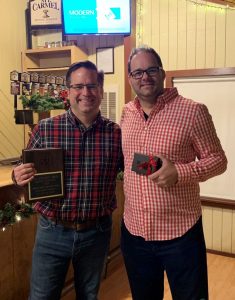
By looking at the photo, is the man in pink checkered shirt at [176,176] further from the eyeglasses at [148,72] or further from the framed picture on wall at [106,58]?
the framed picture on wall at [106,58]

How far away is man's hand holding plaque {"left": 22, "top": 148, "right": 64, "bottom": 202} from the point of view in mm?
1533

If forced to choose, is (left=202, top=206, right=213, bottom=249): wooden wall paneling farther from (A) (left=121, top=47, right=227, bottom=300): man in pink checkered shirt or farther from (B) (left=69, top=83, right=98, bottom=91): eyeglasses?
(B) (left=69, top=83, right=98, bottom=91): eyeglasses

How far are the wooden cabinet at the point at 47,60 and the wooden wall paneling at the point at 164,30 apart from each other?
0.97 meters

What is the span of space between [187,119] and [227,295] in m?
1.86

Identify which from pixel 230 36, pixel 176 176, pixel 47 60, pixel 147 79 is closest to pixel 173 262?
pixel 176 176

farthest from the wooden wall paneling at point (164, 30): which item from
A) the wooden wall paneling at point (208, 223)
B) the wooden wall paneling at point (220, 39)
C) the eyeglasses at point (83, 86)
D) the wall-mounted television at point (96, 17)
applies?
the eyeglasses at point (83, 86)

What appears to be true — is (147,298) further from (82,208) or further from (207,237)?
(207,237)

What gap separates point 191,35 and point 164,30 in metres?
0.28

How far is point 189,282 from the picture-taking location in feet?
5.16

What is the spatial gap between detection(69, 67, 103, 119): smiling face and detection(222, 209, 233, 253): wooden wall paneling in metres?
2.37

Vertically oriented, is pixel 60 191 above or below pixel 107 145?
below

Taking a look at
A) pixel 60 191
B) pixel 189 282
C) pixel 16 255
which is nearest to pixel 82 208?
pixel 60 191

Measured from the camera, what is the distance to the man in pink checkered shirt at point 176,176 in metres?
1.49

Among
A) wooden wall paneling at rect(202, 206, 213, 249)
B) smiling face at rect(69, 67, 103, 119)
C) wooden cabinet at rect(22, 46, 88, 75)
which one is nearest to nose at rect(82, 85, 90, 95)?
smiling face at rect(69, 67, 103, 119)
